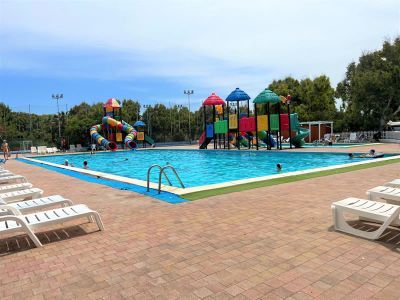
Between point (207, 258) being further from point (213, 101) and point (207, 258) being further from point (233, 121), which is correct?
point (213, 101)

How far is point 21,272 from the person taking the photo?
3.33 m

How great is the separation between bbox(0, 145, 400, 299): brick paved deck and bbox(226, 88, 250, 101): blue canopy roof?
743 inches

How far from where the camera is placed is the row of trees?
28.8 meters

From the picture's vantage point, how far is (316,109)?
128 feet

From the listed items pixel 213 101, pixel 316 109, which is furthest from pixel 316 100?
pixel 213 101

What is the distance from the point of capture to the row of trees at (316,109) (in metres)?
28.8

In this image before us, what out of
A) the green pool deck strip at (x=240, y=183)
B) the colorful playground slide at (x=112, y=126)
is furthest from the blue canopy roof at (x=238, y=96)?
the green pool deck strip at (x=240, y=183)

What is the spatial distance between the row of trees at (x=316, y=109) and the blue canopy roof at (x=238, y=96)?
38.8ft

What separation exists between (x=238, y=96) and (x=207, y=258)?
21433 mm

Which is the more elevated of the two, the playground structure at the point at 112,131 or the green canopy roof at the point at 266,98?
the green canopy roof at the point at 266,98

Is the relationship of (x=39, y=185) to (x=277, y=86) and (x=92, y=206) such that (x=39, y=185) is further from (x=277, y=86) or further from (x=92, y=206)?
(x=277, y=86)

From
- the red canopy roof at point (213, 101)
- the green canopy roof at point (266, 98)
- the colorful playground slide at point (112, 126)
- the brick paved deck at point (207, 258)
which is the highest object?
the red canopy roof at point (213, 101)

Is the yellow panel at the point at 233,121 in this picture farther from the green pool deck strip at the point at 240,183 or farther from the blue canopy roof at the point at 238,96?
the green pool deck strip at the point at 240,183

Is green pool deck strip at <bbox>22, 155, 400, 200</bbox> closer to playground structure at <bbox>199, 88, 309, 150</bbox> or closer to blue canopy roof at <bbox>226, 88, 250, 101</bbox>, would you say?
playground structure at <bbox>199, 88, 309, 150</bbox>
